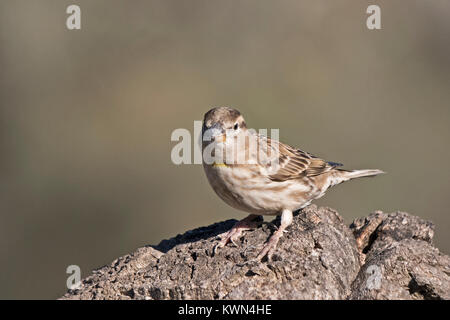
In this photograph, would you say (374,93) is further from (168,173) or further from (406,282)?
(406,282)

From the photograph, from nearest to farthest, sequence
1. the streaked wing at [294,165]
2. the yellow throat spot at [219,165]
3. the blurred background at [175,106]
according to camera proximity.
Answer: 1. the yellow throat spot at [219,165]
2. the streaked wing at [294,165]
3. the blurred background at [175,106]

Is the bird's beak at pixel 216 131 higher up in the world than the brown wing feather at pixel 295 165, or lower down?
higher up

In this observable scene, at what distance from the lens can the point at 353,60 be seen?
20078mm

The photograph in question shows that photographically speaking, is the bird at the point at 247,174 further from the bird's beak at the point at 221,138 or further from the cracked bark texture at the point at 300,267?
the cracked bark texture at the point at 300,267

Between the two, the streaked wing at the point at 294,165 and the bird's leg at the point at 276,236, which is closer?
the bird's leg at the point at 276,236

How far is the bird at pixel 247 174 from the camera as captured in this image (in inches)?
314

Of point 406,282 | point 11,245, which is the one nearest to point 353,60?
point 11,245

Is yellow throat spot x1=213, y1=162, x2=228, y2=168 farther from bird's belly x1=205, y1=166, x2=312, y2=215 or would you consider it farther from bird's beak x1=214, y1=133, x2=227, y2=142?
bird's beak x1=214, y1=133, x2=227, y2=142

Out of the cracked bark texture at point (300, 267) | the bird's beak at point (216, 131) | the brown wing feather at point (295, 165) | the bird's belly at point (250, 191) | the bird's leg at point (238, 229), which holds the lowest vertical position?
the cracked bark texture at point (300, 267)

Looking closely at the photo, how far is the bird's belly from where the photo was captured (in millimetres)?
8164

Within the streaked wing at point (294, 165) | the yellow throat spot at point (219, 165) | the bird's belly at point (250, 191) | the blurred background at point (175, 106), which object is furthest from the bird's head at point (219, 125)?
the blurred background at point (175, 106)

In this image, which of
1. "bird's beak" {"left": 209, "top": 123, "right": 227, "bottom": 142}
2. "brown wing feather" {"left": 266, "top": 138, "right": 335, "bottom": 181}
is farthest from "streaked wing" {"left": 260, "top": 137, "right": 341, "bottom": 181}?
"bird's beak" {"left": 209, "top": 123, "right": 227, "bottom": 142}

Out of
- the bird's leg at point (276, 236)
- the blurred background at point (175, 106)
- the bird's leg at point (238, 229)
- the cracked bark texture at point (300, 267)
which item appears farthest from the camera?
the blurred background at point (175, 106)

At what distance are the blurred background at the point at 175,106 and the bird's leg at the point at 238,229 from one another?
7.58m
